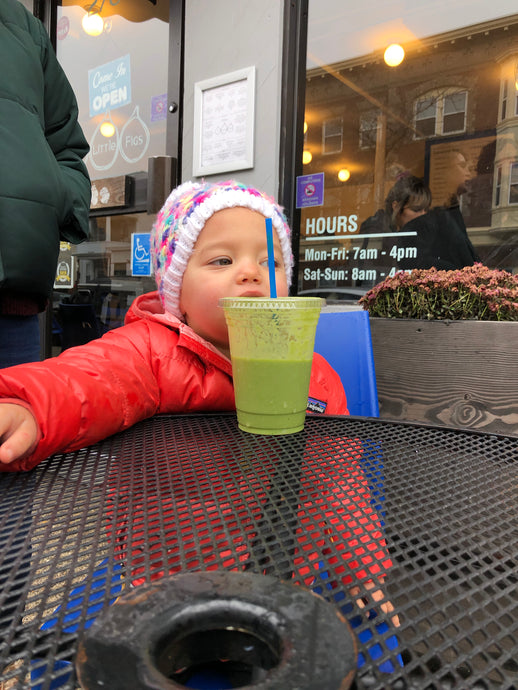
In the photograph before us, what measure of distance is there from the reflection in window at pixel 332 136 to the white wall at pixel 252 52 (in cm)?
41

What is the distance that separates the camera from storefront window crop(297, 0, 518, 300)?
2.79m

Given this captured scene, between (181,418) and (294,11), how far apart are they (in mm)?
2683

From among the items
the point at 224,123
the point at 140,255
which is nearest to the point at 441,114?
the point at 224,123

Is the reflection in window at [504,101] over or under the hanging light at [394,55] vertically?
under

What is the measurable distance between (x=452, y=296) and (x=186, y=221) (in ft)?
Result: 3.14

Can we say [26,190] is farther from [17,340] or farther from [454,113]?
[454,113]

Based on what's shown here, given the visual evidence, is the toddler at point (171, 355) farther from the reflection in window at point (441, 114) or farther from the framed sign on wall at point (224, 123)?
the reflection in window at point (441, 114)

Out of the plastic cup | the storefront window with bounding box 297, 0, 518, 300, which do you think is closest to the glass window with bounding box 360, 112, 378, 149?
the storefront window with bounding box 297, 0, 518, 300

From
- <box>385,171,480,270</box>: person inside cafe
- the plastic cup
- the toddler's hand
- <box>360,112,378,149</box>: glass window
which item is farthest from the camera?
<box>360,112,378,149</box>: glass window

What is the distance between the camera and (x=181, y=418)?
101 centimetres

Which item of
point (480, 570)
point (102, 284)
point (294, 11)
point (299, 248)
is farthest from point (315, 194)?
point (480, 570)

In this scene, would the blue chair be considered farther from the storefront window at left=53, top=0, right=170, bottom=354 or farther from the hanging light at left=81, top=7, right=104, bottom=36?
the hanging light at left=81, top=7, right=104, bottom=36

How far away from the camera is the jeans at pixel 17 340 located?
1.53 metres

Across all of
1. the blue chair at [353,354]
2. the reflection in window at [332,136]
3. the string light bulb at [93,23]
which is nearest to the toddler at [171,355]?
the blue chair at [353,354]
